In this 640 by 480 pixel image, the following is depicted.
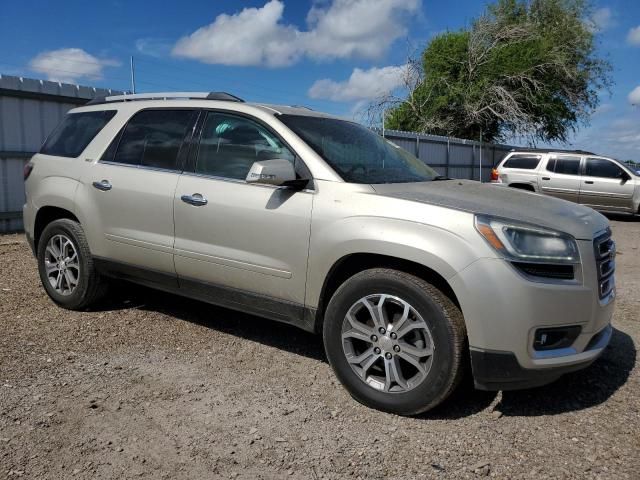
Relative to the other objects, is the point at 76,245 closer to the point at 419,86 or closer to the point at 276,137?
the point at 276,137

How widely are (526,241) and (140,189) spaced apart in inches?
111

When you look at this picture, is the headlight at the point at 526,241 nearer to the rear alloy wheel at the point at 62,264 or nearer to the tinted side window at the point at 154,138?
the tinted side window at the point at 154,138

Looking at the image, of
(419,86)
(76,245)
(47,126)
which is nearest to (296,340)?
(76,245)

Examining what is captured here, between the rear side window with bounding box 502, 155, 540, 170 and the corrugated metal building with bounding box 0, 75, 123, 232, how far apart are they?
11.6 meters

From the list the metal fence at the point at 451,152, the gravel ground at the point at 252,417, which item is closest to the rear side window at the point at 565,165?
the metal fence at the point at 451,152

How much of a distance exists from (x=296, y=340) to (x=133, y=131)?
216 cm

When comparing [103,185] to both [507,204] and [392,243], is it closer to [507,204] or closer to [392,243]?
[392,243]

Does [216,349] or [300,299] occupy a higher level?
[300,299]

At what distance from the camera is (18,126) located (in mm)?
9289

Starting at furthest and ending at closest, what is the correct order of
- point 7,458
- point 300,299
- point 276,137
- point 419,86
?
point 419,86 < point 276,137 < point 300,299 < point 7,458

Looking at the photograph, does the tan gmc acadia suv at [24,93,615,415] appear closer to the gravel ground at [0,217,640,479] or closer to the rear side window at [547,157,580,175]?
the gravel ground at [0,217,640,479]

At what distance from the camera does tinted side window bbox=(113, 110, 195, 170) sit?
4.38 metres

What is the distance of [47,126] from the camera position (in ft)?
31.9

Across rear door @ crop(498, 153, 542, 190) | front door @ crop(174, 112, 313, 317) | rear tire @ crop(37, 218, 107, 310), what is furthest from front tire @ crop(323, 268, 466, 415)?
rear door @ crop(498, 153, 542, 190)
